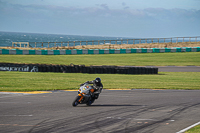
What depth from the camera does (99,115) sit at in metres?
10.7

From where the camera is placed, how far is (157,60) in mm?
43469

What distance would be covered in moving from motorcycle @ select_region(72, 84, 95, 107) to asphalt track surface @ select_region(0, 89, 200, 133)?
0.93ft

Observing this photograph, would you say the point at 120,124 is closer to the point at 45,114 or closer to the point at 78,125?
the point at 78,125

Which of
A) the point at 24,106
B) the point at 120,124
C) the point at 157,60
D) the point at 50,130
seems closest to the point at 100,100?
the point at 24,106

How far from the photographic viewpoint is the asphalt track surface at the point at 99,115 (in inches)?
348

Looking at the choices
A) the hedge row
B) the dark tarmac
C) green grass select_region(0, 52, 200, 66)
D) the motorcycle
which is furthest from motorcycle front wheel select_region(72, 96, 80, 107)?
green grass select_region(0, 52, 200, 66)

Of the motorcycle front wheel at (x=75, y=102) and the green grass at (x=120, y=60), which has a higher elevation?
the green grass at (x=120, y=60)

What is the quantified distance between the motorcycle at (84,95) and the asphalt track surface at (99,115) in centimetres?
28

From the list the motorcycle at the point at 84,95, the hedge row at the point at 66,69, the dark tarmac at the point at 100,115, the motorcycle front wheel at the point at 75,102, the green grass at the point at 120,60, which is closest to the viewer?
the dark tarmac at the point at 100,115

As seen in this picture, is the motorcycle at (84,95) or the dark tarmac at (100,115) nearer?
the dark tarmac at (100,115)

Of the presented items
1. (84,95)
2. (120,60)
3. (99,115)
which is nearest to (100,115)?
(99,115)

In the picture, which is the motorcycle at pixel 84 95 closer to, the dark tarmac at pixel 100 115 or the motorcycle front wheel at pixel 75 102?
the motorcycle front wheel at pixel 75 102

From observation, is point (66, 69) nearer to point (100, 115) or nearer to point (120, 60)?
point (120, 60)

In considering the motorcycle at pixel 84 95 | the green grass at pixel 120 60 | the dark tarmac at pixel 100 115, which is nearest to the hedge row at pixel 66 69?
the green grass at pixel 120 60
